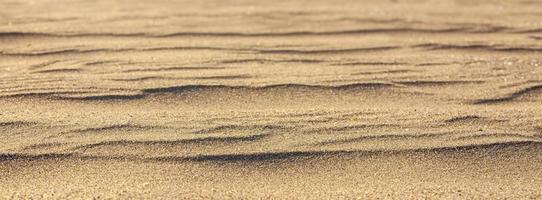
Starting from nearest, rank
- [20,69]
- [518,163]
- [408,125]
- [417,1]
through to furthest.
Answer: [518,163], [408,125], [20,69], [417,1]

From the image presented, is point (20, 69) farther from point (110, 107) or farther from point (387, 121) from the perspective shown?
point (387, 121)

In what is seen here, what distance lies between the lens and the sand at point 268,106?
2.57 meters

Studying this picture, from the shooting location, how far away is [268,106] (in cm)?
319

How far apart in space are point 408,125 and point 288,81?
2.37 feet

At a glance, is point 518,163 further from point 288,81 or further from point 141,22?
point 141,22

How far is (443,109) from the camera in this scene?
3.14 meters

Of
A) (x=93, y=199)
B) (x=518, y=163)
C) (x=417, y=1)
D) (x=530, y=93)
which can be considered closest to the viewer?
(x=93, y=199)

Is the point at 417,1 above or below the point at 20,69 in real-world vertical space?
above

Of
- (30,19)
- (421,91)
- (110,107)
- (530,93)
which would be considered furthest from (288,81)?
(30,19)

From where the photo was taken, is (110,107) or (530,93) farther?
(530,93)

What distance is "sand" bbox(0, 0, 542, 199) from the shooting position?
2566 mm

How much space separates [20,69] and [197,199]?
5.37ft

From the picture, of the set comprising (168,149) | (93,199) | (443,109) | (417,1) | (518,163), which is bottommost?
(93,199)

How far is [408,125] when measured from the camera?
2980mm
